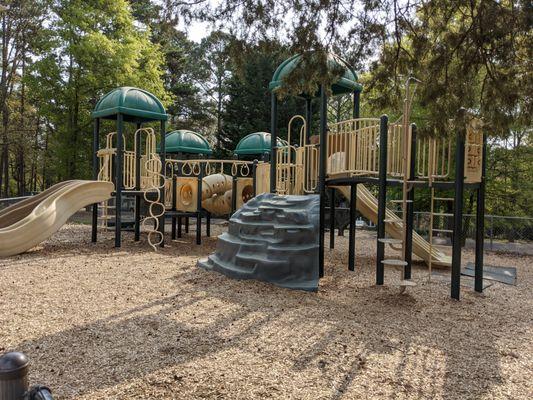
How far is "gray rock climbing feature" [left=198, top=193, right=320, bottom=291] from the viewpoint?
23.0 feet

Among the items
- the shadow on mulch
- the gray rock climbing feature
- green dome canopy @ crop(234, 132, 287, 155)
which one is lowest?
the shadow on mulch

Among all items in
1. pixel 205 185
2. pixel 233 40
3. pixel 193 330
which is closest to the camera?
pixel 193 330

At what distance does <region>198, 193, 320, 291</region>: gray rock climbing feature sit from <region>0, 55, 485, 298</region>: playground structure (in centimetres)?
40

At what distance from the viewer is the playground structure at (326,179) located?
7.03 m

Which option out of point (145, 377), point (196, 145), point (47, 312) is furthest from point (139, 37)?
point (145, 377)

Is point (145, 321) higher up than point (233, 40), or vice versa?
point (233, 40)

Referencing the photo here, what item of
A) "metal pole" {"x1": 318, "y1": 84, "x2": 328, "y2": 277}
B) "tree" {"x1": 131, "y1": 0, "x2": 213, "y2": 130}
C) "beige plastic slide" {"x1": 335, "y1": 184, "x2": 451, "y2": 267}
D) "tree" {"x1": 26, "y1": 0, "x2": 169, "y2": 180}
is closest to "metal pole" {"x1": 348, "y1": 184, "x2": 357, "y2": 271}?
"beige plastic slide" {"x1": 335, "y1": 184, "x2": 451, "y2": 267}

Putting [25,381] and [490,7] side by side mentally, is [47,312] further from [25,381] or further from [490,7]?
[490,7]

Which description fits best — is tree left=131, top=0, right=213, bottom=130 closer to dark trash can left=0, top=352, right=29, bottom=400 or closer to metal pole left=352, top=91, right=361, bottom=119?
metal pole left=352, top=91, right=361, bottom=119

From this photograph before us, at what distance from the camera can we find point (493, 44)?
5.35 metres

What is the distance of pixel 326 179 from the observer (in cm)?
842

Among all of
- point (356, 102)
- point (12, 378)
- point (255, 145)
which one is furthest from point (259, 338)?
point (255, 145)

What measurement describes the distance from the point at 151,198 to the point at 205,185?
239cm

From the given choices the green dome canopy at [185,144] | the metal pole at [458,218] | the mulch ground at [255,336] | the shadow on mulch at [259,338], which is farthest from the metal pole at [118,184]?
the green dome canopy at [185,144]
